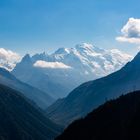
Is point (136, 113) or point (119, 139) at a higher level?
point (136, 113)

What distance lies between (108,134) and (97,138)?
5911 millimetres

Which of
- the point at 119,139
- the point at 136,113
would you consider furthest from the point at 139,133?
the point at 136,113

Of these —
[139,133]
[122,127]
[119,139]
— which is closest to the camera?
[139,133]

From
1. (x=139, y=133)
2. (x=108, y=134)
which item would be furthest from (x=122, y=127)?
(x=139, y=133)

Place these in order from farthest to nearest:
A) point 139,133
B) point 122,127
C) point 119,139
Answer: point 122,127 → point 119,139 → point 139,133

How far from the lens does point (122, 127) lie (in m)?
197

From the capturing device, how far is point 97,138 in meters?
200

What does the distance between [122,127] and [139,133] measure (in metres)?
25.2

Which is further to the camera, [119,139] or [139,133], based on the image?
[119,139]

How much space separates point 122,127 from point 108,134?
759cm

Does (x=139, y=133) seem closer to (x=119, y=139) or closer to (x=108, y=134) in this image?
(x=119, y=139)

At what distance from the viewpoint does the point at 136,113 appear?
649ft

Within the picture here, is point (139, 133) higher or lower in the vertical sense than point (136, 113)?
lower

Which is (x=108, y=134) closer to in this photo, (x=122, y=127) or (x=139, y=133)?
(x=122, y=127)
